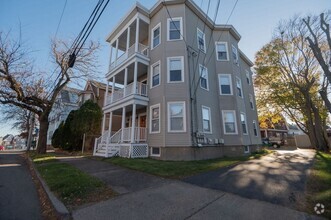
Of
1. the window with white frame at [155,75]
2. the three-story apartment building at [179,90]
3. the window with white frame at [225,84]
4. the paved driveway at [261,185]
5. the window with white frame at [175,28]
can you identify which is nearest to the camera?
the paved driveway at [261,185]

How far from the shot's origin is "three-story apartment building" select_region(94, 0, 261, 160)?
1117cm

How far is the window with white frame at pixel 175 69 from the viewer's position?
11906 millimetres

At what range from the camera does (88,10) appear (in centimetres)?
663

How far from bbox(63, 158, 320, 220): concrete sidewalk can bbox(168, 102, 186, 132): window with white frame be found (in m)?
5.78

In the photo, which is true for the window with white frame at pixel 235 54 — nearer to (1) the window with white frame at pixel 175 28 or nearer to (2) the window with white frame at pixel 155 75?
(1) the window with white frame at pixel 175 28

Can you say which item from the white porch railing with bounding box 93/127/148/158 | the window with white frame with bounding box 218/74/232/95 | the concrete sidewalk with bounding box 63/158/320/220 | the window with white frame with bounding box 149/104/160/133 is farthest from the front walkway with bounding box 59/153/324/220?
the window with white frame with bounding box 218/74/232/95

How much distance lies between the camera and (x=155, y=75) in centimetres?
1284

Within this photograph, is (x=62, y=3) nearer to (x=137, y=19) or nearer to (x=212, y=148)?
(x=137, y=19)

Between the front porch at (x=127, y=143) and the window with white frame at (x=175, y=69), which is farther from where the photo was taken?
the window with white frame at (x=175, y=69)

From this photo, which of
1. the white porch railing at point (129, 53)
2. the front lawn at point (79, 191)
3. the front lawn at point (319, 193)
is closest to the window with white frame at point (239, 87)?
the white porch railing at point (129, 53)

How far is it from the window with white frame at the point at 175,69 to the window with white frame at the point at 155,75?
881 mm

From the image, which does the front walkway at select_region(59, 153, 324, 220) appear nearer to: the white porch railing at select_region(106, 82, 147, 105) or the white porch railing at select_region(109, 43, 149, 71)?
the white porch railing at select_region(106, 82, 147, 105)

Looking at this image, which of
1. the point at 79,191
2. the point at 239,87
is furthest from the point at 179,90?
the point at 79,191

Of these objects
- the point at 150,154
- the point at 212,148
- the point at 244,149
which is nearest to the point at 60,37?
the point at 150,154
